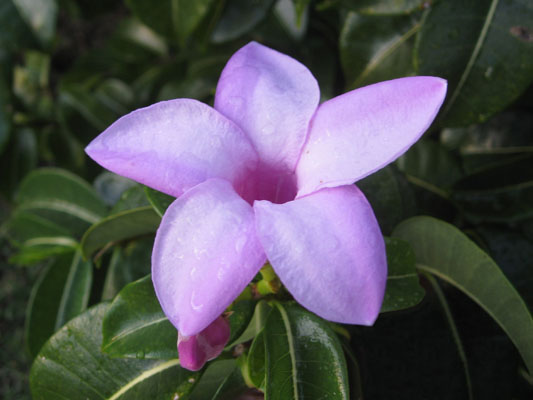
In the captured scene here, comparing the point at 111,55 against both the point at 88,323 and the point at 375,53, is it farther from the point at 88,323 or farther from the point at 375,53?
the point at 88,323

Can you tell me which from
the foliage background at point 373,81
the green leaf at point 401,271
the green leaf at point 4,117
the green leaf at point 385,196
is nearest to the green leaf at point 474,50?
the foliage background at point 373,81

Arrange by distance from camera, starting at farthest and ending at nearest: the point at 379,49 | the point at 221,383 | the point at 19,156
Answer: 1. the point at 19,156
2. the point at 379,49
3. the point at 221,383

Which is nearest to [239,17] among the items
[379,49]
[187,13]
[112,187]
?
[187,13]

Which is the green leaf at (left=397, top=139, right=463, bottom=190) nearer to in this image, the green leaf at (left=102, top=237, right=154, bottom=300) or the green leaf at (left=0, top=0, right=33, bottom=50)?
the green leaf at (left=102, top=237, right=154, bottom=300)

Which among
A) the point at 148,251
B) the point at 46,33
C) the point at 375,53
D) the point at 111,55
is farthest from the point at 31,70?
the point at 375,53

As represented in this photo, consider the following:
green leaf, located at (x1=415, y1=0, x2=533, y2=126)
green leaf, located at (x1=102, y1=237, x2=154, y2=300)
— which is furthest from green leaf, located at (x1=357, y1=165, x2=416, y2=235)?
green leaf, located at (x1=102, y1=237, x2=154, y2=300)

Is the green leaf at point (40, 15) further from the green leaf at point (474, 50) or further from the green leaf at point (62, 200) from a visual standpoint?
the green leaf at point (474, 50)

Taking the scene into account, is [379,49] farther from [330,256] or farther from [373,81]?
[330,256]
